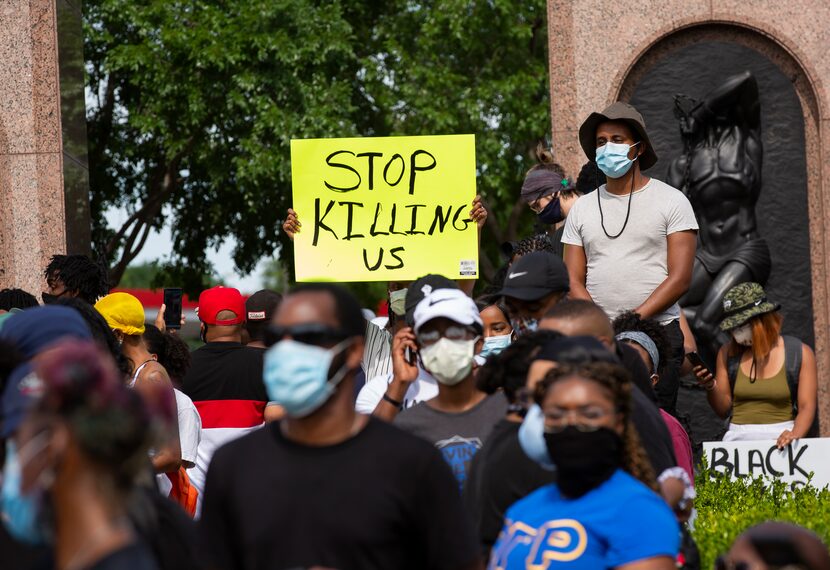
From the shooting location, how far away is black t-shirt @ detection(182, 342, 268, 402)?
7234 millimetres

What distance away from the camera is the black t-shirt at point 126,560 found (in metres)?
2.55

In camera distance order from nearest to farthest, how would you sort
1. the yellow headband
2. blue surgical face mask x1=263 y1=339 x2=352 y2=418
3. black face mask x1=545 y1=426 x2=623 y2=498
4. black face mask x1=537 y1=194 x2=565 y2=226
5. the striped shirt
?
blue surgical face mask x1=263 y1=339 x2=352 y2=418 < black face mask x1=545 y1=426 x2=623 y2=498 < the yellow headband < the striped shirt < black face mask x1=537 y1=194 x2=565 y2=226

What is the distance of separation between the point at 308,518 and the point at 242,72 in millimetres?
19020

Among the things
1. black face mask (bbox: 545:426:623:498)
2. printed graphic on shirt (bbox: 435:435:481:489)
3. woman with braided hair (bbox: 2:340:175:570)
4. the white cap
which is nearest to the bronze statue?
the white cap

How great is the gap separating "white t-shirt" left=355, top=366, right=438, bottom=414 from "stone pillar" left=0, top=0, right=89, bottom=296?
228 inches

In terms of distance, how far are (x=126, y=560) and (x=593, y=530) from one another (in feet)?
4.66

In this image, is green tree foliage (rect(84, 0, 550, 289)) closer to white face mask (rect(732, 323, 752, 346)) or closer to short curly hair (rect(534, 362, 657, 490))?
white face mask (rect(732, 323, 752, 346))

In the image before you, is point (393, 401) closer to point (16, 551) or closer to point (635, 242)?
point (635, 242)

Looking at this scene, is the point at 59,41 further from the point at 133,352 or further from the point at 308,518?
the point at 308,518

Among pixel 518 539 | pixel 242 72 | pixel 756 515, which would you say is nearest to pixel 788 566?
pixel 518 539

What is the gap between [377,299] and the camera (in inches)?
1208

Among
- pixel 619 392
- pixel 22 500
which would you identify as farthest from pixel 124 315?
pixel 22 500

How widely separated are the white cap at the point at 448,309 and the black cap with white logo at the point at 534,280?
0.46m

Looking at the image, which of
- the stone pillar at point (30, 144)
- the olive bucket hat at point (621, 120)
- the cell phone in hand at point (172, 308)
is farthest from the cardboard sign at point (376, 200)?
the stone pillar at point (30, 144)
